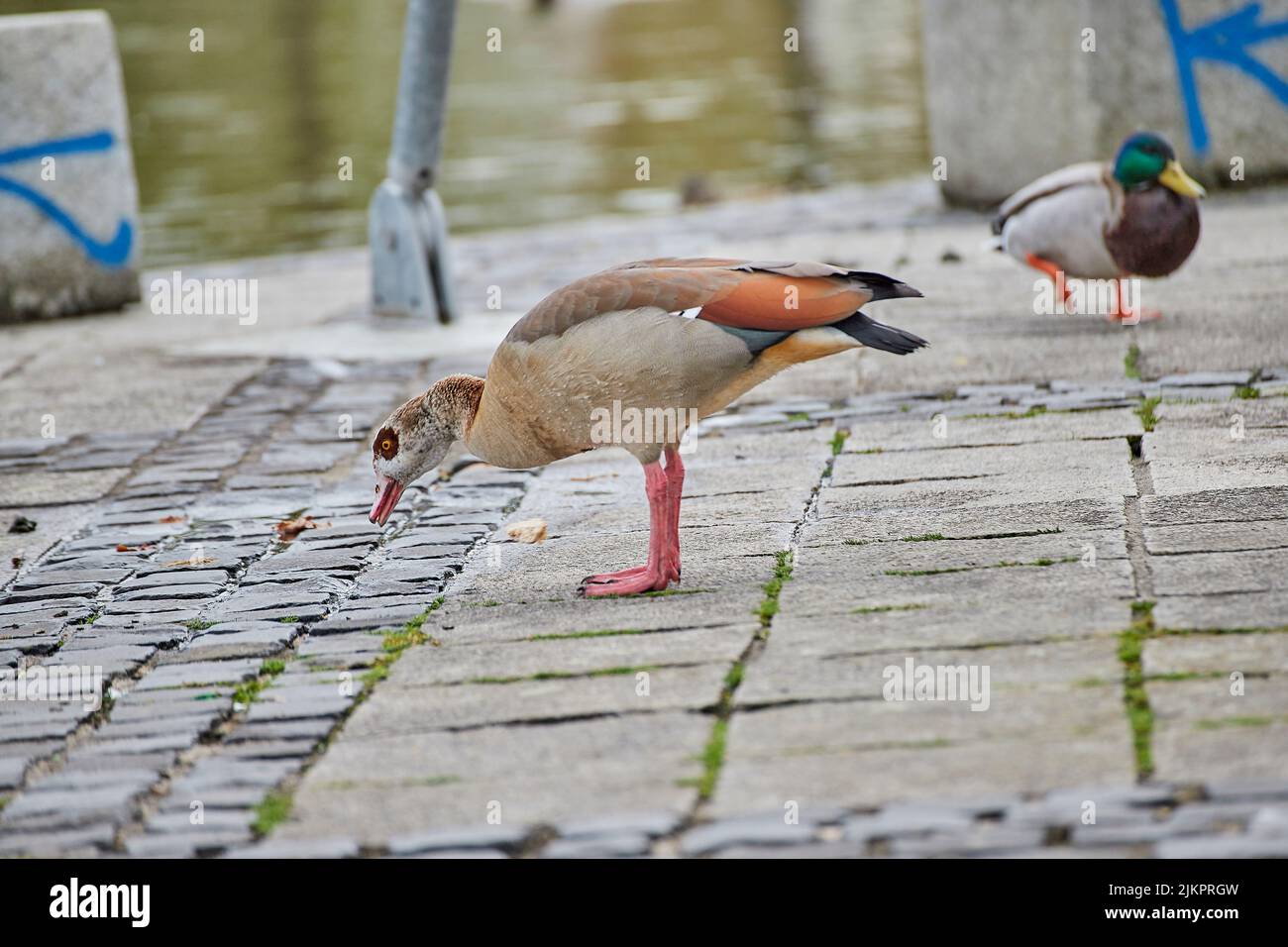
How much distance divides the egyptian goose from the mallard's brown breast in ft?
10.7

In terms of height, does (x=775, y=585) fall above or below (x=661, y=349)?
below

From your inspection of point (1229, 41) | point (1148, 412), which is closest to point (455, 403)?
point (1148, 412)

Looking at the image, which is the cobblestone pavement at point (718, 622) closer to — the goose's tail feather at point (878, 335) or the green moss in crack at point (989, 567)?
the green moss in crack at point (989, 567)

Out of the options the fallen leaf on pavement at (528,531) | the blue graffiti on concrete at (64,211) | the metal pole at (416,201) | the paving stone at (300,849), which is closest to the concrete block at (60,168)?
the blue graffiti on concrete at (64,211)

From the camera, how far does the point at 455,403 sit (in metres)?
5.01

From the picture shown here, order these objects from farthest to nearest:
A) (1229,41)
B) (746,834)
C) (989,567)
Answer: (1229,41) → (989,567) → (746,834)

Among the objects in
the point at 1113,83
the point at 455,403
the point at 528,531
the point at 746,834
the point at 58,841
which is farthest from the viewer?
the point at 1113,83

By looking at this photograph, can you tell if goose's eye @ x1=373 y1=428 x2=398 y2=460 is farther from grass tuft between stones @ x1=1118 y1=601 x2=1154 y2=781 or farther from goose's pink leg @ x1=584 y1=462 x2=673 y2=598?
grass tuft between stones @ x1=1118 y1=601 x2=1154 y2=781

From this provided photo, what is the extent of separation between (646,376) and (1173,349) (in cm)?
334

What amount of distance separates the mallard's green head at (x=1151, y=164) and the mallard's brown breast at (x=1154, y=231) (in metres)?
0.05

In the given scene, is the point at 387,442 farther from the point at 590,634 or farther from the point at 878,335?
the point at 878,335

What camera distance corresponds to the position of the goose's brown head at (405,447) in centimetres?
502

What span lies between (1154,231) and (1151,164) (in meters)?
0.30
